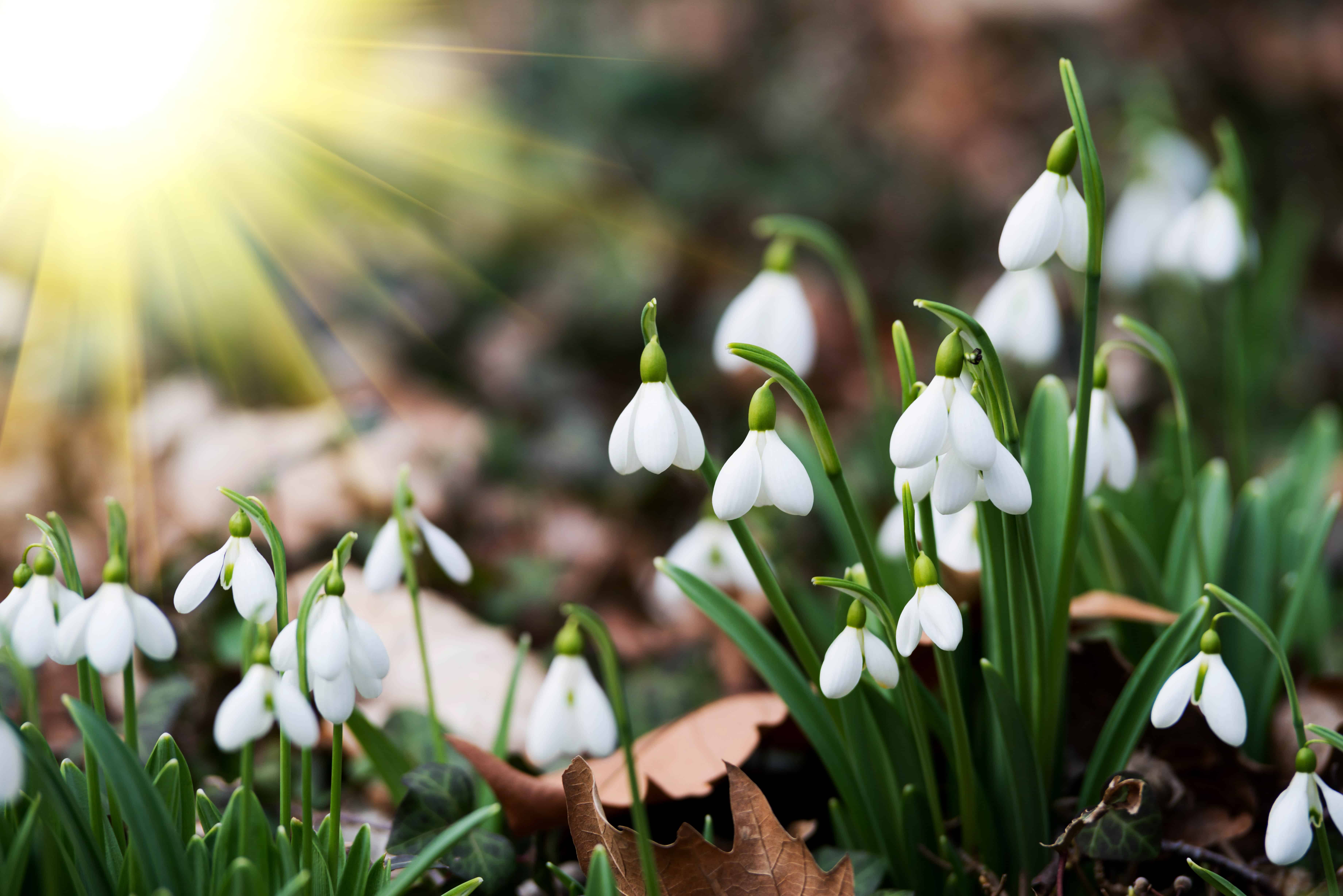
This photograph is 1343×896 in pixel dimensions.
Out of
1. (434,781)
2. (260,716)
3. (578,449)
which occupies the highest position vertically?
(260,716)

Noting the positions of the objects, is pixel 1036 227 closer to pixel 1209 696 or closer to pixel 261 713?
pixel 1209 696

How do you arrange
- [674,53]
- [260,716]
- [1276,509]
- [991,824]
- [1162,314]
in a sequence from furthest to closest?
[674,53] → [1162,314] → [1276,509] → [991,824] → [260,716]

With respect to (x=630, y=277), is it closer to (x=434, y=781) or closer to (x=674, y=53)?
(x=674, y=53)

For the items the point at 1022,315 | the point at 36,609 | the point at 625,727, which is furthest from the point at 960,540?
the point at 36,609

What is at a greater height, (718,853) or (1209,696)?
(1209,696)

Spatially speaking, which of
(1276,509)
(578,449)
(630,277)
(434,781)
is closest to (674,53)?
(630,277)

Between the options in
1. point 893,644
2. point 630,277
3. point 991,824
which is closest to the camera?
point 893,644

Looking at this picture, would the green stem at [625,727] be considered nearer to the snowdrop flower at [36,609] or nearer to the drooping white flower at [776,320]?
the snowdrop flower at [36,609]
